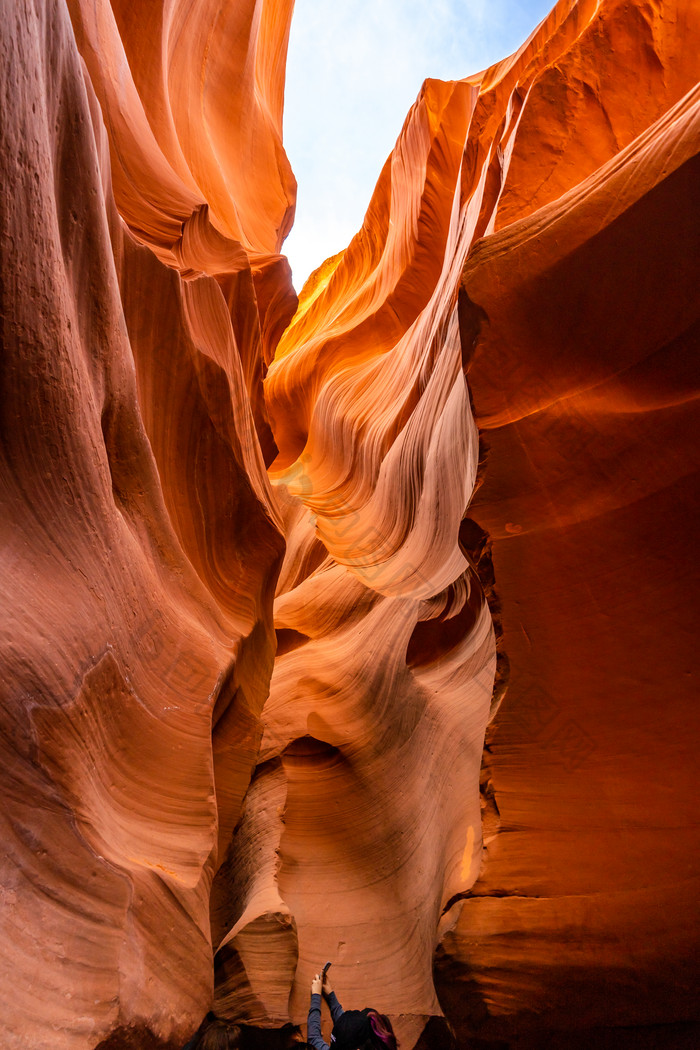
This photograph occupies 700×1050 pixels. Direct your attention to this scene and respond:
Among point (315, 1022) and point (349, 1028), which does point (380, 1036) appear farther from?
point (315, 1022)

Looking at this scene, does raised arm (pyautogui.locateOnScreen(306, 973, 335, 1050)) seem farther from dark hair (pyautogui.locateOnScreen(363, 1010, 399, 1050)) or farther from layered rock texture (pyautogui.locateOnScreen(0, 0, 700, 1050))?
dark hair (pyautogui.locateOnScreen(363, 1010, 399, 1050))

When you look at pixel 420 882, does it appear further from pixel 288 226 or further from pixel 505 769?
pixel 288 226

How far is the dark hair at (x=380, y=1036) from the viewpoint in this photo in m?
2.61

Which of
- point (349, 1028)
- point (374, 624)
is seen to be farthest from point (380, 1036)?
point (374, 624)

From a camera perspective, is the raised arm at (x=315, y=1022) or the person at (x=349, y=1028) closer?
the person at (x=349, y=1028)

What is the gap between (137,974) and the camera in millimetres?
1819

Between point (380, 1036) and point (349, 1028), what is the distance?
0.16 m

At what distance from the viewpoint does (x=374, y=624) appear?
4.42 m

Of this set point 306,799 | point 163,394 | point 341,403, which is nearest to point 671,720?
point 306,799

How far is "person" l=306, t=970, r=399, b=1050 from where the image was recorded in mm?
2648

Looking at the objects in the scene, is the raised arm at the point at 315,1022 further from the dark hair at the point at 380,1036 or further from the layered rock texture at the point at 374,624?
the dark hair at the point at 380,1036

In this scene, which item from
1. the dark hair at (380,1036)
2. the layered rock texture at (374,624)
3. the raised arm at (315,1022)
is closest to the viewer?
the layered rock texture at (374,624)

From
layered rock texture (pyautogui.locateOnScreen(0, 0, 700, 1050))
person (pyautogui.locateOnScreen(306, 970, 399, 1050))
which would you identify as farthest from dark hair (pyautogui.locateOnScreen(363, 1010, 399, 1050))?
layered rock texture (pyautogui.locateOnScreen(0, 0, 700, 1050))

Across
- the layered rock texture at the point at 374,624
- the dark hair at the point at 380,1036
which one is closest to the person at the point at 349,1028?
the dark hair at the point at 380,1036
